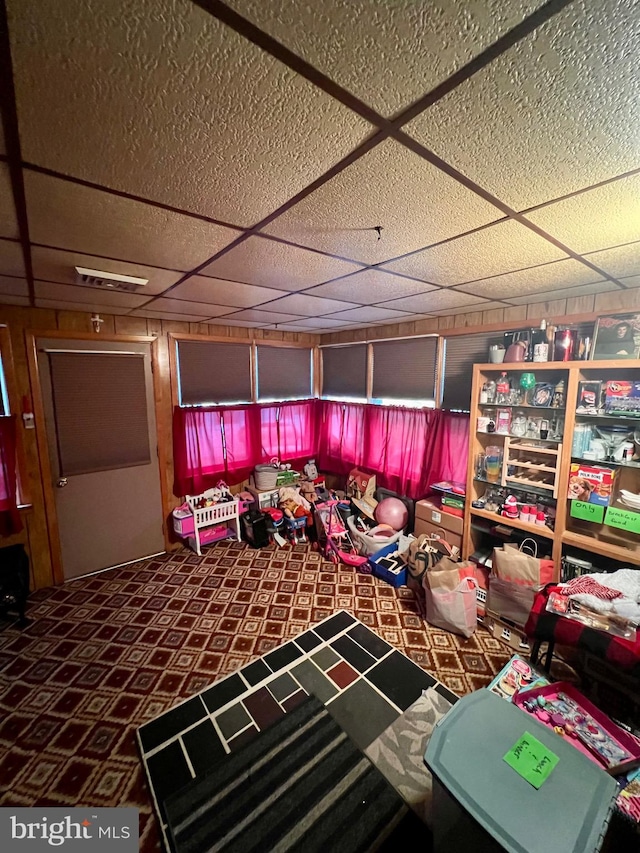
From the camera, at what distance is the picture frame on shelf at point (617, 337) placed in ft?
6.82

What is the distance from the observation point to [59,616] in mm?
2738

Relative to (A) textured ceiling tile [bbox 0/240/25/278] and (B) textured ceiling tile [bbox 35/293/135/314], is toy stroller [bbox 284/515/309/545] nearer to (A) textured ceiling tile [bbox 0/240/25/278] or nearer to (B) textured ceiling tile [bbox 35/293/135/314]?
(B) textured ceiling tile [bbox 35/293/135/314]

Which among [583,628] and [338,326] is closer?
[583,628]

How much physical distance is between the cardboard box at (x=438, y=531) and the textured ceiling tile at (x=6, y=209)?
3317mm

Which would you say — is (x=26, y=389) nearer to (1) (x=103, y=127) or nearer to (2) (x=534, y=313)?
(1) (x=103, y=127)

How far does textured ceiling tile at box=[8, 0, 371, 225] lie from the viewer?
1.74 feet

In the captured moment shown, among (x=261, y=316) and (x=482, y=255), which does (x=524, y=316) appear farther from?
(x=261, y=316)

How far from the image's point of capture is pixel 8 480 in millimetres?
2762

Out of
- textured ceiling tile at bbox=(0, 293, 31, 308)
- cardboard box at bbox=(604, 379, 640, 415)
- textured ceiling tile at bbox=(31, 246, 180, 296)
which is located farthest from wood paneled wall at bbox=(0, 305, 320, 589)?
cardboard box at bbox=(604, 379, 640, 415)

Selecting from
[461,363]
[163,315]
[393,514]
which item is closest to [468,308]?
[461,363]

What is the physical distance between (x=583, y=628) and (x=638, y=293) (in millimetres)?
2037

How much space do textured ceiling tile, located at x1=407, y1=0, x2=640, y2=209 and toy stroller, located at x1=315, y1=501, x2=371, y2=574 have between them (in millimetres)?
3153

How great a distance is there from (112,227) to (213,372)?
8.71 feet

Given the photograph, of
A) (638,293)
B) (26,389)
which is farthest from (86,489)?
(638,293)
